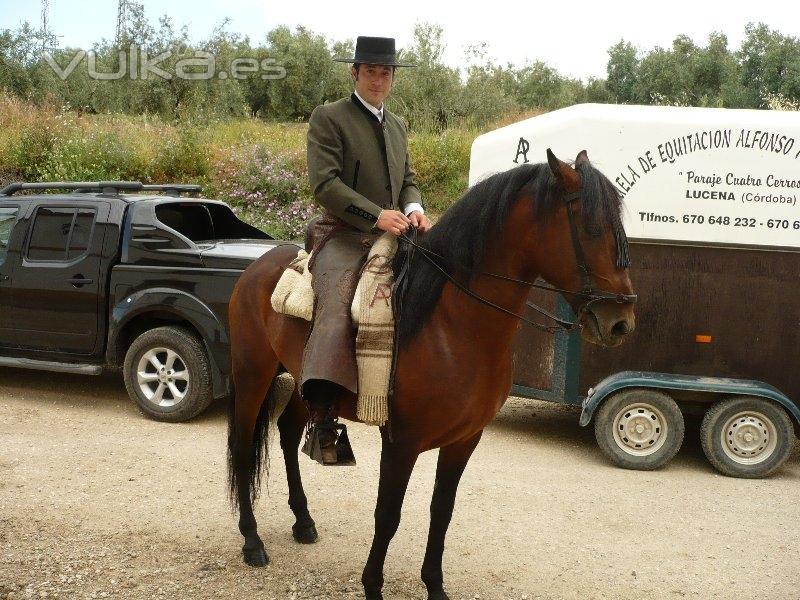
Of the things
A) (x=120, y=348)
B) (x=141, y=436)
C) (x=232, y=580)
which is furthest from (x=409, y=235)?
(x=120, y=348)

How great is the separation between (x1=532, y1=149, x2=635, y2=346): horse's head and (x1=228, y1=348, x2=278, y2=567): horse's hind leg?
211 centimetres

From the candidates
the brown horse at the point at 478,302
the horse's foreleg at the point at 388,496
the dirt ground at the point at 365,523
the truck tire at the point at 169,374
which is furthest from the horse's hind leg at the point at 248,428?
the truck tire at the point at 169,374

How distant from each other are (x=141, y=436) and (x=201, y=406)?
0.64 meters

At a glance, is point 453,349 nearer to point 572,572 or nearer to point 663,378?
point 572,572

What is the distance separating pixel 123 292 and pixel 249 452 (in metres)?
3.53

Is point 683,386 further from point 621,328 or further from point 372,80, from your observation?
point 372,80

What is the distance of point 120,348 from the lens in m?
8.01

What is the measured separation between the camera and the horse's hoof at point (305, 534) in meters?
5.07

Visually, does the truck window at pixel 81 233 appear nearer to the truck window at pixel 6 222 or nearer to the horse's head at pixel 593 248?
the truck window at pixel 6 222

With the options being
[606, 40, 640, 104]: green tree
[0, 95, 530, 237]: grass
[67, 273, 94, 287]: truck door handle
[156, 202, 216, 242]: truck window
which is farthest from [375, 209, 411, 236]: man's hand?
[606, 40, 640, 104]: green tree

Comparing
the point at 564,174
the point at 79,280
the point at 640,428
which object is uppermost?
the point at 564,174

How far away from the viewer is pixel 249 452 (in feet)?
16.5

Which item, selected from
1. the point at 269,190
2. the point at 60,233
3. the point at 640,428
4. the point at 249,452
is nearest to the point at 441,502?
the point at 249,452

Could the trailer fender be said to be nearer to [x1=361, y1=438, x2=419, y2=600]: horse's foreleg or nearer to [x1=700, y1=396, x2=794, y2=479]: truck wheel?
[x1=700, y1=396, x2=794, y2=479]: truck wheel
